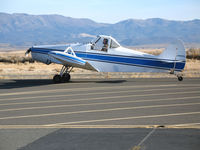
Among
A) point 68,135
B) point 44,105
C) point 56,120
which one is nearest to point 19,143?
point 68,135

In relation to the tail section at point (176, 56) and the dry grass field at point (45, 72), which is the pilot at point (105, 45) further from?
the dry grass field at point (45, 72)

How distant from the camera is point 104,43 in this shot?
20.6 m

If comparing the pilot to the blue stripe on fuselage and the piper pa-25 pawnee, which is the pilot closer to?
the piper pa-25 pawnee

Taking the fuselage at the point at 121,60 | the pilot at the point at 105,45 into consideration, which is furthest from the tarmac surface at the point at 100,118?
the pilot at the point at 105,45

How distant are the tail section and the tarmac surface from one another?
1.99 m

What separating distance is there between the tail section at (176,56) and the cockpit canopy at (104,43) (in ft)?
9.05

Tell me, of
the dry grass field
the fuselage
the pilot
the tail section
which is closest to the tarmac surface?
the tail section

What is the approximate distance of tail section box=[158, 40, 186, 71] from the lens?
780 inches

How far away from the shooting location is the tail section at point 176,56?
1981cm

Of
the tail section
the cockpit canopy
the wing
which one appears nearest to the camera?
the tail section

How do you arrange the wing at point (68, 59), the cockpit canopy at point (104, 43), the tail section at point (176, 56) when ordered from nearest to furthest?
the tail section at point (176, 56), the wing at point (68, 59), the cockpit canopy at point (104, 43)

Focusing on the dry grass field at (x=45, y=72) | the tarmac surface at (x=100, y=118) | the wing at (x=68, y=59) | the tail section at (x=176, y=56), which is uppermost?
the tail section at (x=176, y=56)

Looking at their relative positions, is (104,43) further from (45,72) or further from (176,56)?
(45,72)

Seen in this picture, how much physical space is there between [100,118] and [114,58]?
1005cm
